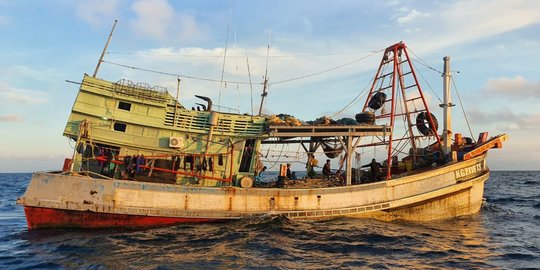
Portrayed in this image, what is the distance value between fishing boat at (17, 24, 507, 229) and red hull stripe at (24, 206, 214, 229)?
3 centimetres

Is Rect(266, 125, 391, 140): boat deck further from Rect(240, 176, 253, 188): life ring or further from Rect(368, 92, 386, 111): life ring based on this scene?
Rect(368, 92, 386, 111): life ring

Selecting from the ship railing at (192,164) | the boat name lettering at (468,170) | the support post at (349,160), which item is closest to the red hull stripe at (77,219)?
the ship railing at (192,164)

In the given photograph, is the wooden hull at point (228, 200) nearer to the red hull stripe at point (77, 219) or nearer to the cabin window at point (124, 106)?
the red hull stripe at point (77, 219)

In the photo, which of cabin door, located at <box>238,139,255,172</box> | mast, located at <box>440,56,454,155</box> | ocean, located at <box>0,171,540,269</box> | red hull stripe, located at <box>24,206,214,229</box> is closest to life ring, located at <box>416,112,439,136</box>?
mast, located at <box>440,56,454,155</box>

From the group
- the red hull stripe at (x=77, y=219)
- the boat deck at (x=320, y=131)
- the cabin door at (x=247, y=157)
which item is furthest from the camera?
the cabin door at (x=247, y=157)

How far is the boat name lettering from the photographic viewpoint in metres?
15.7

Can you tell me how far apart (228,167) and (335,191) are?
14.1 feet

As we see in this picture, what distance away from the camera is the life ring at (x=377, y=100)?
17266 mm

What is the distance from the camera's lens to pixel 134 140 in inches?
561

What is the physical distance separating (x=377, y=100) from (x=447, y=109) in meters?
3.12

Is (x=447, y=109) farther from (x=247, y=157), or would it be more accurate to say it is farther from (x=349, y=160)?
(x=247, y=157)

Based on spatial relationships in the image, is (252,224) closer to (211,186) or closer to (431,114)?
(211,186)

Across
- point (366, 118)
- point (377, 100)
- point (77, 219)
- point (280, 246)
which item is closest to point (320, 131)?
point (366, 118)

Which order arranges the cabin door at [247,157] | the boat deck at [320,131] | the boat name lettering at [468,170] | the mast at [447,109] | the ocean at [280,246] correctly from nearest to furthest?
1. the ocean at [280,246]
2. the boat deck at [320,131]
3. the cabin door at [247,157]
4. the boat name lettering at [468,170]
5. the mast at [447,109]
